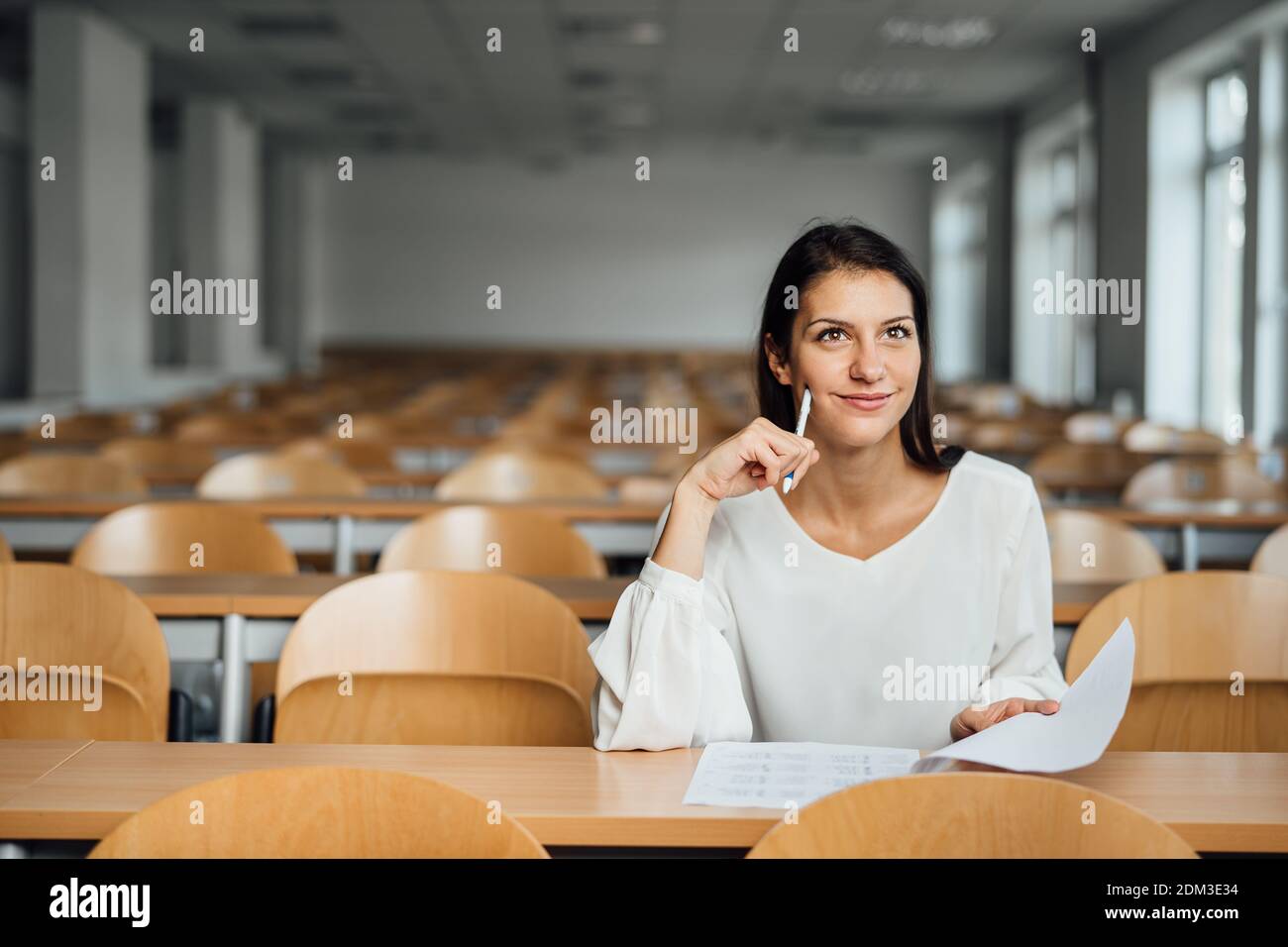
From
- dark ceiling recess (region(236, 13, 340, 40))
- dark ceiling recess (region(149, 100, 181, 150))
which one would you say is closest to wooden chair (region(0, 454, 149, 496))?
dark ceiling recess (region(236, 13, 340, 40))

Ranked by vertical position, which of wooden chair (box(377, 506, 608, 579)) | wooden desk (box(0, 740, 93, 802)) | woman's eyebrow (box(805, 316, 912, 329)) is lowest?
wooden desk (box(0, 740, 93, 802))

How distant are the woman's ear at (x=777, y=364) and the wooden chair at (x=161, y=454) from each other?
11.2 feet

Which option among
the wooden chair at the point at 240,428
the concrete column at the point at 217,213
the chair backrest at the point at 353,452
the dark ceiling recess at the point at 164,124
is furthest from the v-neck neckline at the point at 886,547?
the dark ceiling recess at the point at 164,124

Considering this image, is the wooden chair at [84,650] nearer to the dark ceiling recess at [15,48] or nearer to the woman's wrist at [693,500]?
the woman's wrist at [693,500]

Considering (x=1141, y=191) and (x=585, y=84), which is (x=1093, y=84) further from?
(x=585, y=84)

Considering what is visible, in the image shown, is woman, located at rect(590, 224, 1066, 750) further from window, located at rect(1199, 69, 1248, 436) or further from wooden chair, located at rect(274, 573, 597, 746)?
window, located at rect(1199, 69, 1248, 436)

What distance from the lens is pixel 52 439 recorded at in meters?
5.45

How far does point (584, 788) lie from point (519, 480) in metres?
2.68

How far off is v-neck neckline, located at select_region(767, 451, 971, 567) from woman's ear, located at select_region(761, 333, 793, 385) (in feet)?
0.47

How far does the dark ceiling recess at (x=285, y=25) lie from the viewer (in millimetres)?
8664

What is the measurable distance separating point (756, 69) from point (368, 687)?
912 cm

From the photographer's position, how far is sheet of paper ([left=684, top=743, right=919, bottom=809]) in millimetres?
1294

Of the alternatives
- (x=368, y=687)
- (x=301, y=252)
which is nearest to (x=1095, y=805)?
(x=368, y=687)
